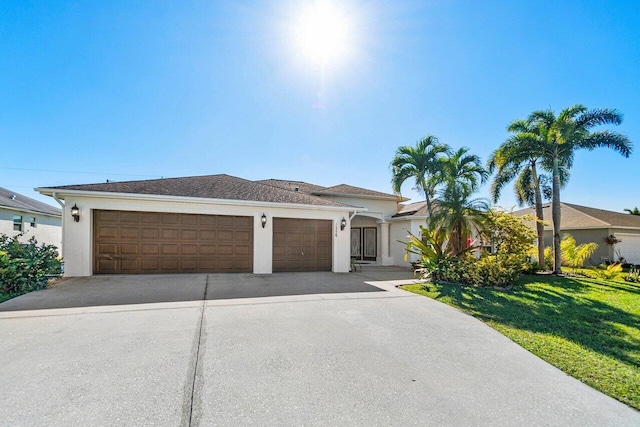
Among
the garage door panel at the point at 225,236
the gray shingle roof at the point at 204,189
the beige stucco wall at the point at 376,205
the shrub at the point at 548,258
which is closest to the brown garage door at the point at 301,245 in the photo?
the gray shingle roof at the point at 204,189

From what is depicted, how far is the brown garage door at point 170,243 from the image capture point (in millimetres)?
10039

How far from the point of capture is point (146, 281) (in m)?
8.99

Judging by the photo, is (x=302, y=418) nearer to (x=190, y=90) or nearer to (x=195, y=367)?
(x=195, y=367)

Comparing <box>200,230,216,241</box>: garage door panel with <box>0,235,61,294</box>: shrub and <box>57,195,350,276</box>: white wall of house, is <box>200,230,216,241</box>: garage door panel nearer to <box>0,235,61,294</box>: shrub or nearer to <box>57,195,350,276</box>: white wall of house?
<box>57,195,350,276</box>: white wall of house

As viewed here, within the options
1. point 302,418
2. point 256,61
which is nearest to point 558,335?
Answer: point 302,418

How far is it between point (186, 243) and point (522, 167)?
53.8 feet

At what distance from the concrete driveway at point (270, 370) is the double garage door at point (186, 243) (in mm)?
3889

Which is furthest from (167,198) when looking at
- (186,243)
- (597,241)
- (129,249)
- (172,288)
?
(597,241)

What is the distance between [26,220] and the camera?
17.9 meters

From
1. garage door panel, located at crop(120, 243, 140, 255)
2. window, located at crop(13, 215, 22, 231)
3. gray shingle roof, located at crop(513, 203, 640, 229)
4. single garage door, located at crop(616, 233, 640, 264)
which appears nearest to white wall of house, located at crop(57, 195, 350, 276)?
garage door panel, located at crop(120, 243, 140, 255)

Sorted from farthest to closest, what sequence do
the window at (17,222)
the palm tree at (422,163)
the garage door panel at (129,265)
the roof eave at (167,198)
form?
the window at (17,222), the palm tree at (422,163), the garage door panel at (129,265), the roof eave at (167,198)

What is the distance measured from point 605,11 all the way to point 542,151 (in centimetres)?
627

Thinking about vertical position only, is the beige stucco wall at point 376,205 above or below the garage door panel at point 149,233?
above

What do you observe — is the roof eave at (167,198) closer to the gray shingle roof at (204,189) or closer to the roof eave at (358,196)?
the gray shingle roof at (204,189)
